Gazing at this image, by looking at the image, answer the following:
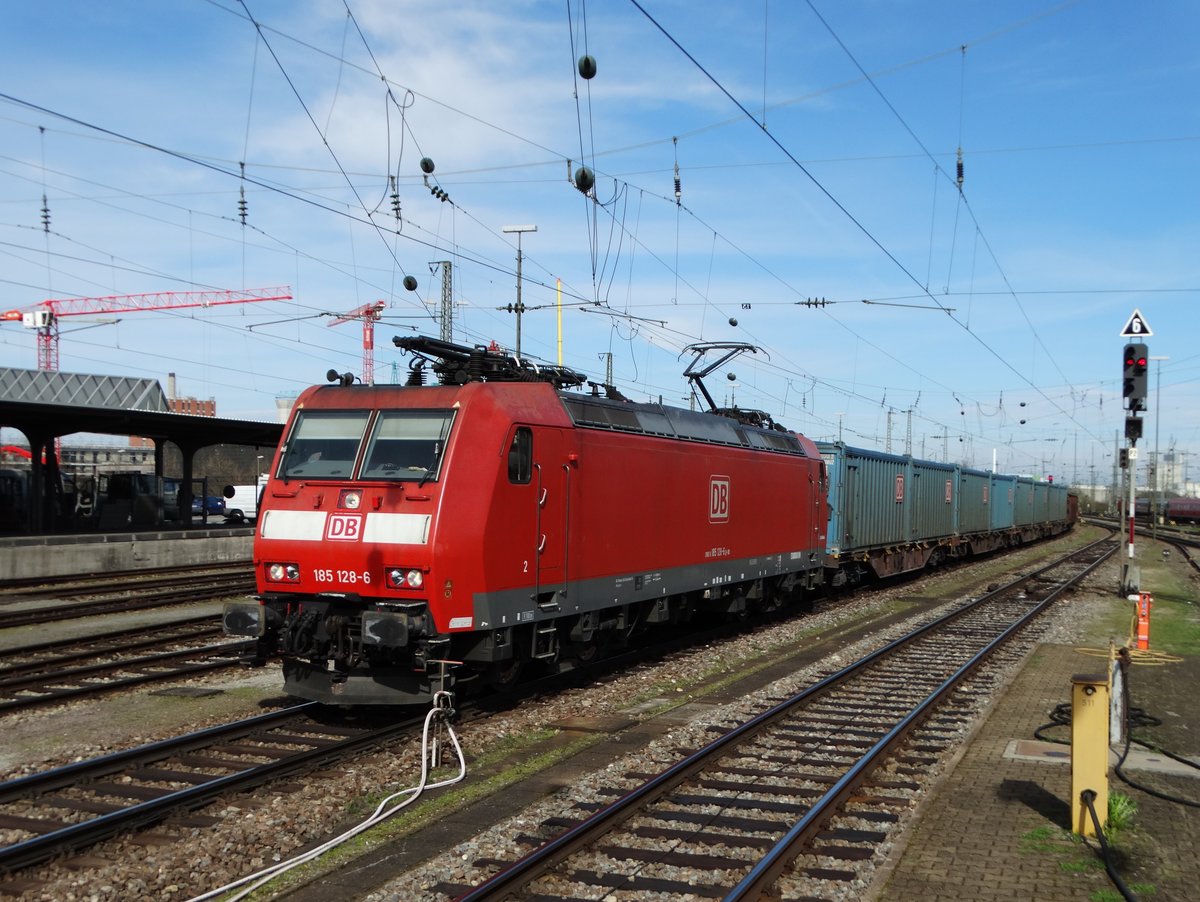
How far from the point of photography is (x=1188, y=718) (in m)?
10.9

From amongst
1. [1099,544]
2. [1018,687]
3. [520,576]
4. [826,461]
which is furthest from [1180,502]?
[520,576]

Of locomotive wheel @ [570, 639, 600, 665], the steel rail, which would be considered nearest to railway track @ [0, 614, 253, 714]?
locomotive wheel @ [570, 639, 600, 665]

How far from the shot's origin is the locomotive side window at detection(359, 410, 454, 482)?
9969mm

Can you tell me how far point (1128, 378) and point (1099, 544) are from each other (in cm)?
4112

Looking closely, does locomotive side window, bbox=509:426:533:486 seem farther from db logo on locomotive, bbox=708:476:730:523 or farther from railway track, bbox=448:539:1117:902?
db logo on locomotive, bbox=708:476:730:523

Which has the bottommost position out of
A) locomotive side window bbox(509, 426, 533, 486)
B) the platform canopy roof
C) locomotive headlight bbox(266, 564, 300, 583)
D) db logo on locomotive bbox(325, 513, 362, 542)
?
locomotive headlight bbox(266, 564, 300, 583)

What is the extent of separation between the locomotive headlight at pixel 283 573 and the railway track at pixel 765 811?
3959 millimetres

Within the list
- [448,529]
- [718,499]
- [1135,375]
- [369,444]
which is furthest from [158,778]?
[1135,375]

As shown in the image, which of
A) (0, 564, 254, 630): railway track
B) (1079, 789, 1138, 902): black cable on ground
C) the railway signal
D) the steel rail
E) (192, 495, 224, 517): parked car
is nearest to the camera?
(1079, 789, 1138, 902): black cable on ground

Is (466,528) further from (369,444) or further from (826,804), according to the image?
(826,804)

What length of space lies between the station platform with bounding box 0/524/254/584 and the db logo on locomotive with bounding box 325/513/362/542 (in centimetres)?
1731

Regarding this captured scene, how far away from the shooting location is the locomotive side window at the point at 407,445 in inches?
392

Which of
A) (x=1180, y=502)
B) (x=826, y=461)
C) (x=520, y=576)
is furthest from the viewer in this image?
(x=1180, y=502)

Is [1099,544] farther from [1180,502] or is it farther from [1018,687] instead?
[1018,687]
